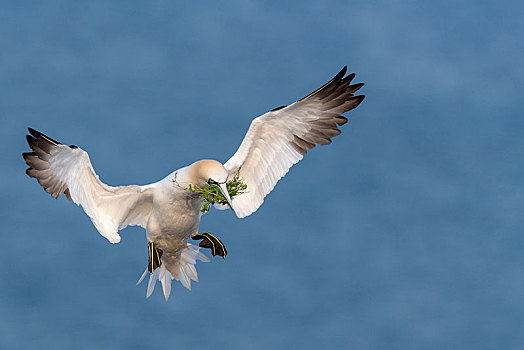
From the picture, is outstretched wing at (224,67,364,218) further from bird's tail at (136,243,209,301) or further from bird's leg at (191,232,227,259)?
Answer: bird's tail at (136,243,209,301)

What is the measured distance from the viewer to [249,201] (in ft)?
57.7

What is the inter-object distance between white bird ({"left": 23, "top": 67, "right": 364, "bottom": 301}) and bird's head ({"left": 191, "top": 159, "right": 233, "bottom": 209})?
8cm

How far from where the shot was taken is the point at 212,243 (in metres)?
17.5

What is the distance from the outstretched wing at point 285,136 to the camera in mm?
17188

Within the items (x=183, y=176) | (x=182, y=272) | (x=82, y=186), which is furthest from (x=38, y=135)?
(x=182, y=272)

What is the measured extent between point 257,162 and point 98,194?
114 inches

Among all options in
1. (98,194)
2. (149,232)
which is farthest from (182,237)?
(98,194)

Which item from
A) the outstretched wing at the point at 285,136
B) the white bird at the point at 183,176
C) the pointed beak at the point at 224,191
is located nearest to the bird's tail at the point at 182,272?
the white bird at the point at 183,176

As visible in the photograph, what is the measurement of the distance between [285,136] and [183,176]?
2222 mm

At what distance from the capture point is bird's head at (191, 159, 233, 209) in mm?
15703

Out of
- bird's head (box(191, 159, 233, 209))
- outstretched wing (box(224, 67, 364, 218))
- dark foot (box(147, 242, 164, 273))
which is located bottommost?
dark foot (box(147, 242, 164, 273))

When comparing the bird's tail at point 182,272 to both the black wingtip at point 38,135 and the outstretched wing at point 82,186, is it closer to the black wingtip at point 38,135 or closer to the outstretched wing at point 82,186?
the outstretched wing at point 82,186

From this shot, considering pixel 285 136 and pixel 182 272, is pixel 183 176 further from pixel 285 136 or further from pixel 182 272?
pixel 182 272

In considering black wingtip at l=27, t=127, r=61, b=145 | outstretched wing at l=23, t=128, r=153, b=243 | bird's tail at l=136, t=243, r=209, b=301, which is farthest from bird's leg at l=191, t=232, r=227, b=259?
black wingtip at l=27, t=127, r=61, b=145
